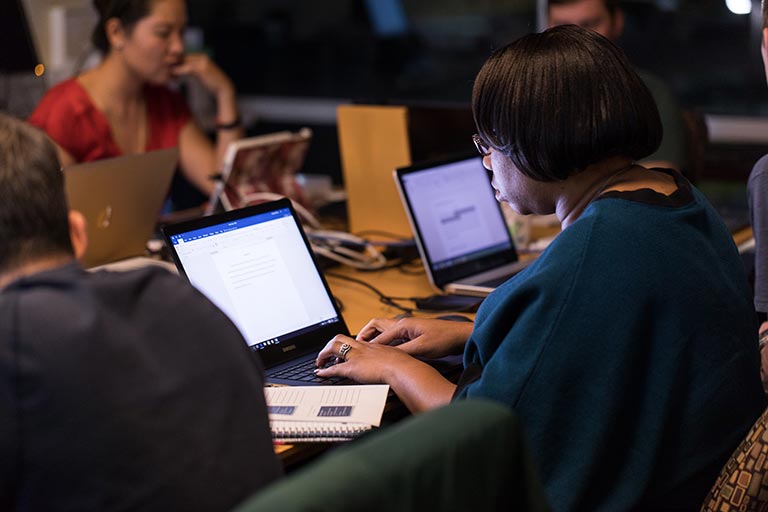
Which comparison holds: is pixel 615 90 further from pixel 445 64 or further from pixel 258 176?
pixel 445 64

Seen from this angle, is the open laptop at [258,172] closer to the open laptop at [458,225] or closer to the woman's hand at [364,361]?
the open laptop at [458,225]

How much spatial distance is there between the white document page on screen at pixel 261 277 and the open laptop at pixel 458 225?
1.63 ft

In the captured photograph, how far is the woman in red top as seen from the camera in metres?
3.33

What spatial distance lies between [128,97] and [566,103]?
225cm

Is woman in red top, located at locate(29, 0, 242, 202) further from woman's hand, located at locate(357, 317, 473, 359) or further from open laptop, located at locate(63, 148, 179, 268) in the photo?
woman's hand, located at locate(357, 317, 473, 359)

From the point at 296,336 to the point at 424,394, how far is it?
1.34 ft

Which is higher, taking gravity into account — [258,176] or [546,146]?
[546,146]

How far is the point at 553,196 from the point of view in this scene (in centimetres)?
170

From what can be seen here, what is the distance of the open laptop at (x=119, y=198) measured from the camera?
2334 millimetres

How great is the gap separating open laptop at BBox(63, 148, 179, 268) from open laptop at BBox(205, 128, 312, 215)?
0.28 metres

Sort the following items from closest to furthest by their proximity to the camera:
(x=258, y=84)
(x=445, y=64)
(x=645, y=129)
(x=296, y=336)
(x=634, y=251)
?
(x=634, y=251) < (x=645, y=129) < (x=296, y=336) < (x=445, y=64) < (x=258, y=84)

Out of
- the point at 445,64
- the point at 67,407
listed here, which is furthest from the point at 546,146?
the point at 445,64

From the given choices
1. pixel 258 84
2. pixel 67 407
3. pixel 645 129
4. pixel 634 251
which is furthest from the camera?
pixel 258 84

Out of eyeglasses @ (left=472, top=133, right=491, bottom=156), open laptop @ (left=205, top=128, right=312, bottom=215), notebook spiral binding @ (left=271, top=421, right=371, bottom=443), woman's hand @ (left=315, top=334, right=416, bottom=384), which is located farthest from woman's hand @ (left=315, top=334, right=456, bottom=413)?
open laptop @ (left=205, top=128, right=312, bottom=215)
